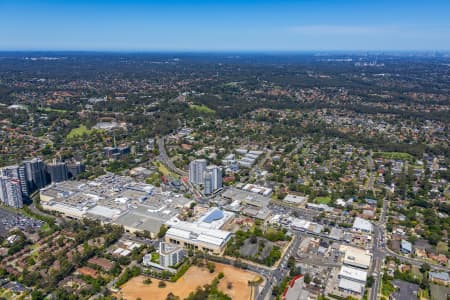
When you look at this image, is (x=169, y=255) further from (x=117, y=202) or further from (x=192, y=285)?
(x=117, y=202)

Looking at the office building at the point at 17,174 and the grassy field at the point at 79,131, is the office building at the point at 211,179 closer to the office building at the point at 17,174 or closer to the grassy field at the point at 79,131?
the office building at the point at 17,174

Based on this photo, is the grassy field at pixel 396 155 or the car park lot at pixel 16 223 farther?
the grassy field at pixel 396 155

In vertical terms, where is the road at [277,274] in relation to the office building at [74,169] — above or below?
below

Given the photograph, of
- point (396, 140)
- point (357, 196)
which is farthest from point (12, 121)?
point (396, 140)

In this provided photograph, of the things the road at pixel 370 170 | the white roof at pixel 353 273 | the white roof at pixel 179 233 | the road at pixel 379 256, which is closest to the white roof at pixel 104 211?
the white roof at pixel 179 233

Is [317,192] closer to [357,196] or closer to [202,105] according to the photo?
[357,196]

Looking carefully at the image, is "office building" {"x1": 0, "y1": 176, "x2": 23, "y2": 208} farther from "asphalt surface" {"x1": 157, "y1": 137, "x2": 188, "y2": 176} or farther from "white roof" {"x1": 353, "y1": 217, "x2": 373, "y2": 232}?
"white roof" {"x1": 353, "y1": 217, "x2": 373, "y2": 232}
